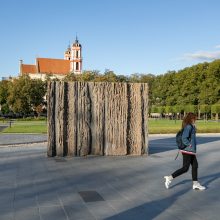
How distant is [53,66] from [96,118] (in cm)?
→ 12003

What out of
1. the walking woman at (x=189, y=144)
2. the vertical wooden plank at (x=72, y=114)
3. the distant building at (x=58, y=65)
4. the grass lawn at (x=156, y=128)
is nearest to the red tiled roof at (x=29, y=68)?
the distant building at (x=58, y=65)

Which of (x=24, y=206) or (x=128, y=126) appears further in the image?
(x=128, y=126)

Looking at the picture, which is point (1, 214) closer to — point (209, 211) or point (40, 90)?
point (209, 211)

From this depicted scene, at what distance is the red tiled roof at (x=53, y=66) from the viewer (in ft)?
426

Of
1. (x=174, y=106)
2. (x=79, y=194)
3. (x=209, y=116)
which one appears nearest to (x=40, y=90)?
(x=174, y=106)

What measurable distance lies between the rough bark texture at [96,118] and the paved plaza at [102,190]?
0.86 metres

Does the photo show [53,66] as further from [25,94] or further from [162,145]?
[162,145]

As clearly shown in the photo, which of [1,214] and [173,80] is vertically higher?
[173,80]

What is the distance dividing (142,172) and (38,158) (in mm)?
4718

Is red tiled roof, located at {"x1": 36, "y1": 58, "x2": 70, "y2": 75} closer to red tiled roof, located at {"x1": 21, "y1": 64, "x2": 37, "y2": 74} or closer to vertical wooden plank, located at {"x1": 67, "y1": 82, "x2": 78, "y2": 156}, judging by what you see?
red tiled roof, located at {"x1": 21, "y1": 64, "x2": 37, "y2": 74}

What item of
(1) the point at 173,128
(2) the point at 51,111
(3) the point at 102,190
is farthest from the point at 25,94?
(3) the point at 102,190

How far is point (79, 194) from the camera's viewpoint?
789cm

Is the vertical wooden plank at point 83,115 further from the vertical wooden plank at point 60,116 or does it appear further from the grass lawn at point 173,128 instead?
the grass lawn at point 173,128

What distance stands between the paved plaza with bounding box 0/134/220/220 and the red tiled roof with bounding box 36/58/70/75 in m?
119
